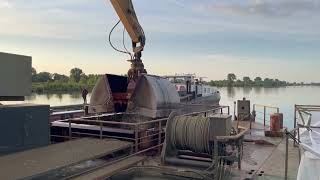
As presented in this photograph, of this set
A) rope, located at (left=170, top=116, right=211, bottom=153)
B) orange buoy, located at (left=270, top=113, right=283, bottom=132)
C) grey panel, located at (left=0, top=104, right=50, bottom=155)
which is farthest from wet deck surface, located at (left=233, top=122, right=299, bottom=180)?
grey panel, located at (left=0, top=104, right=50, bottom=155)

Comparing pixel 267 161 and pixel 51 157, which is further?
pixel 267 161

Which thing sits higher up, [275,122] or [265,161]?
[275,122]

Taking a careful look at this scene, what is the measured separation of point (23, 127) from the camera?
7.16 metres

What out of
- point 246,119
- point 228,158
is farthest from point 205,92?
point 228,158

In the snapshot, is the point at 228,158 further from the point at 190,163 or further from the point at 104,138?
the point at 104,138

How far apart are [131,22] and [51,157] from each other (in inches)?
279

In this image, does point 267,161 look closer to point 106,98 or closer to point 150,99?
point 150,99

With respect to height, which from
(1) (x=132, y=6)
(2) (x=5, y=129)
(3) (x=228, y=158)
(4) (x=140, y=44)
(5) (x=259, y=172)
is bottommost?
(5) (x=259, y=172)

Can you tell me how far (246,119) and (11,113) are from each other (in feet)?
45.5

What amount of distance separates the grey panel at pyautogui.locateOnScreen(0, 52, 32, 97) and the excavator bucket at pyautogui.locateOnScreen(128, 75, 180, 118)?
14.4ft

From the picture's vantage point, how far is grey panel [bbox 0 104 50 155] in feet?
22.5

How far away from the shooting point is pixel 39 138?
764 centimetres

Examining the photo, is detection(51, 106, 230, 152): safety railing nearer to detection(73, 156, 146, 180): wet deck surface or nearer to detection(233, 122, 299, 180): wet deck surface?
detection(73, 156, 146, 180): wet deck surface

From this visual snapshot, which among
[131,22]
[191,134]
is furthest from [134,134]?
[131,22]
